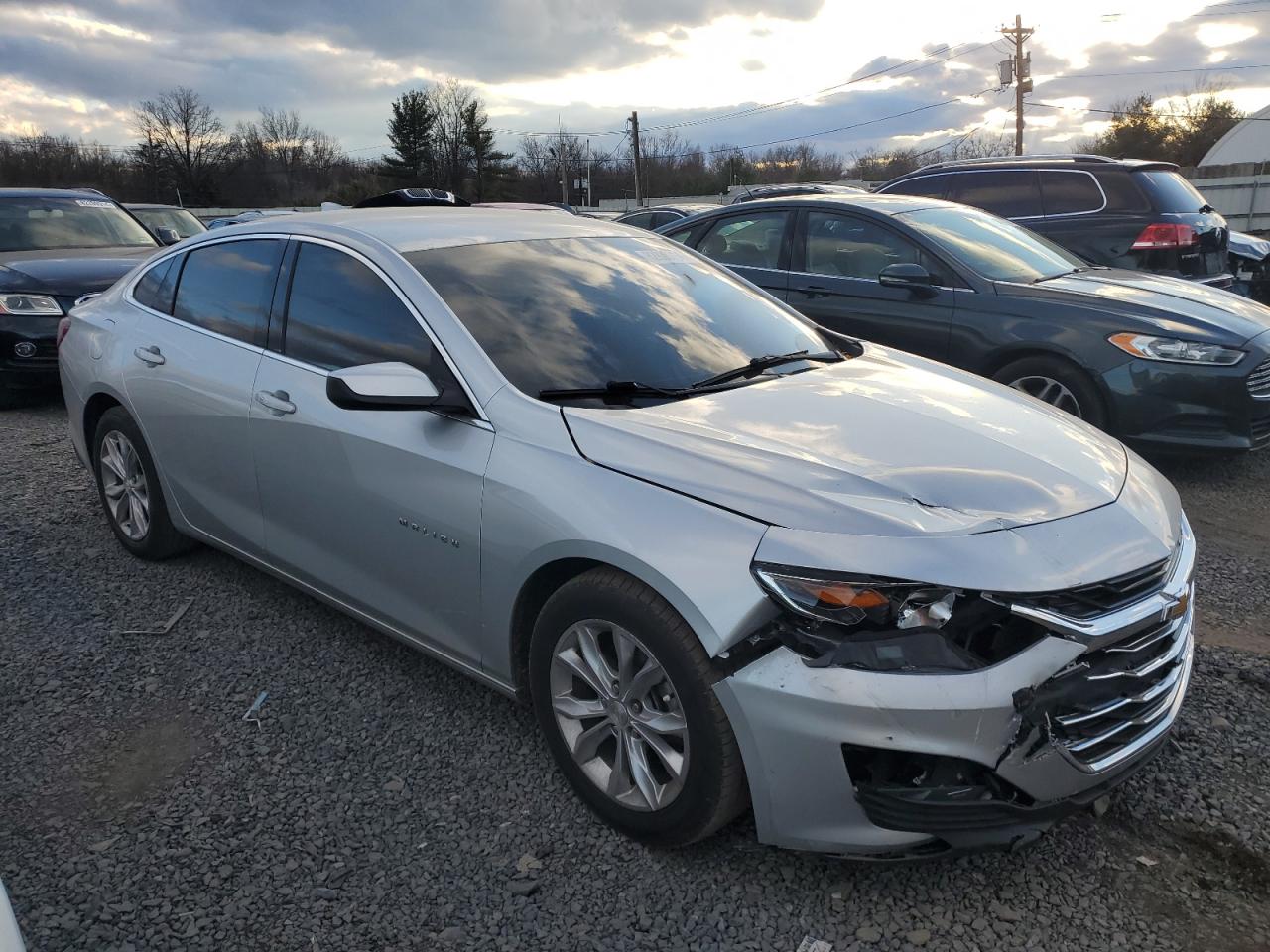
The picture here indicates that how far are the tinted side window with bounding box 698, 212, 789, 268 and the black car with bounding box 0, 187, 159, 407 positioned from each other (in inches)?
193

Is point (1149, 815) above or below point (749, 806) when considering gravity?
below

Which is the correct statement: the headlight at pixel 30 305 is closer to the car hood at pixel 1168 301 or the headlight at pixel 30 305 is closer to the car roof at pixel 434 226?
the car roof at pixel 434 226

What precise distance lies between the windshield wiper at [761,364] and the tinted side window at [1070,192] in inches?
233

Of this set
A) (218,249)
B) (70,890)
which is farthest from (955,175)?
(70,890)

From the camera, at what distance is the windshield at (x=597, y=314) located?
118 inches

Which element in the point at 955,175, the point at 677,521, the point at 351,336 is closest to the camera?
the point at 677,521

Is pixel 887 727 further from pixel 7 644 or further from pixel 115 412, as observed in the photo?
pixel 115 412

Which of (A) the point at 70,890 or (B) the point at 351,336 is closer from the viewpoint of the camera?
(A) the point at 70,890

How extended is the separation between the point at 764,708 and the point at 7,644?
3.29 metres

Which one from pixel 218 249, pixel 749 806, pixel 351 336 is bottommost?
pixel 749 806

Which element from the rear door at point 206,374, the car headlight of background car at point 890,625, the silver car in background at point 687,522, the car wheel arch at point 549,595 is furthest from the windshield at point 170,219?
the car headlight of background car at point 890,625

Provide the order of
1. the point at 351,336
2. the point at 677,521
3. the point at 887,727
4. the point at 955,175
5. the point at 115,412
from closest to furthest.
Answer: the point at 887,727 < the point at 677,521 < the point at 351,336 < the point at 115,412 < the point at 955,175

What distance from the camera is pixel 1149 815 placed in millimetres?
2643

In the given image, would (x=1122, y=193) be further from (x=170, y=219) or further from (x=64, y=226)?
(x=170, y=219)
